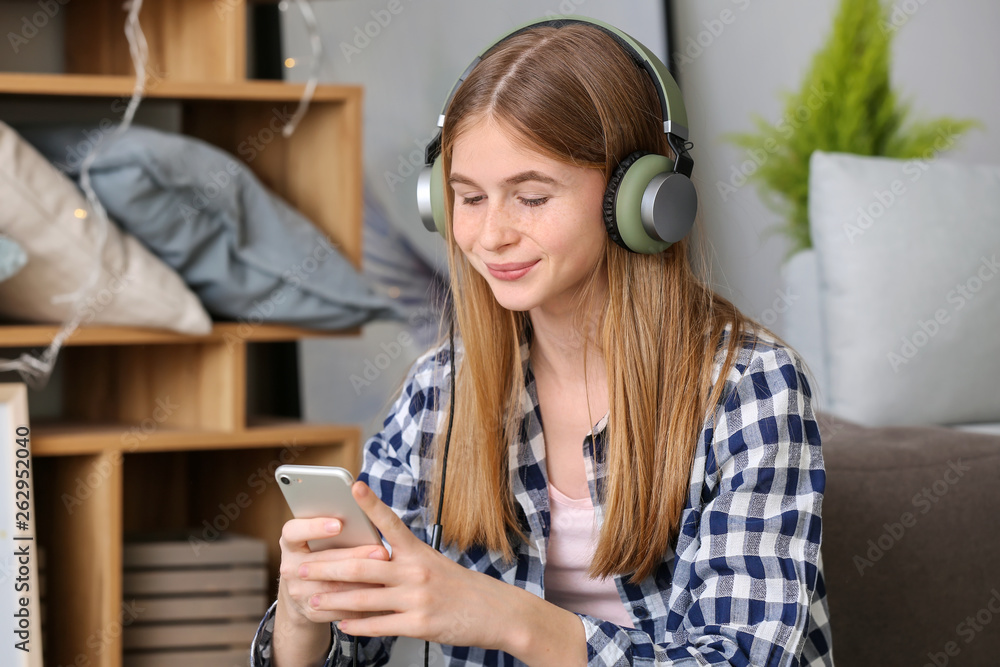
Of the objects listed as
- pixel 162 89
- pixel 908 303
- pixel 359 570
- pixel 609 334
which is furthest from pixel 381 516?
pixel 908 303

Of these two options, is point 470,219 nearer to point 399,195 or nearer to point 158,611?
point 158,611

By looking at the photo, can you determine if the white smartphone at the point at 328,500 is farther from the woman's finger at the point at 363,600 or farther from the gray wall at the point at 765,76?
the gray wall at the point at 765,76

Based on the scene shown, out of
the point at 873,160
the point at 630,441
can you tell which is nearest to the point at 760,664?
the point at 630,441

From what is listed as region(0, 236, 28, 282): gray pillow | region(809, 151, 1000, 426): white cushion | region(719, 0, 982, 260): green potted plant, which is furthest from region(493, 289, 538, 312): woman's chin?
region(719, 0, 982, 260): green potted plant

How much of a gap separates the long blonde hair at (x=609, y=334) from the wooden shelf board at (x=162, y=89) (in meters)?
0.50

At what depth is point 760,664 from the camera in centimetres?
74

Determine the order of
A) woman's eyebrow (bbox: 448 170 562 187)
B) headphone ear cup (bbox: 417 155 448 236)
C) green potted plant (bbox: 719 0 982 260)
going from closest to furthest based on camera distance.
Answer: woman's eyebrow (bbox: 448 170 562 187) → headphone ear cup (bbox: 417 155 448 236) → green potted plant (bbox: 719 0 982 260)

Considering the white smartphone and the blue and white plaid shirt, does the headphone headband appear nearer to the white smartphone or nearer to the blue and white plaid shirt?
the blue and white plaid shirt

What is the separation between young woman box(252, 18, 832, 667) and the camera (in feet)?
2.44

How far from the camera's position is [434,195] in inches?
35.7

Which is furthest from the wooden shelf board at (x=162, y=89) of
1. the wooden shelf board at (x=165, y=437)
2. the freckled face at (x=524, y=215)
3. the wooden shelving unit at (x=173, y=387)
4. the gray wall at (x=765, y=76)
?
the gray wall at (x=765, y=76)

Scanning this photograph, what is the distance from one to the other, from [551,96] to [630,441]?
0.32m

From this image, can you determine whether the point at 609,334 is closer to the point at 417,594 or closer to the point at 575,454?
the point at 575,454

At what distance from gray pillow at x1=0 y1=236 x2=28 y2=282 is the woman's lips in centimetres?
63
